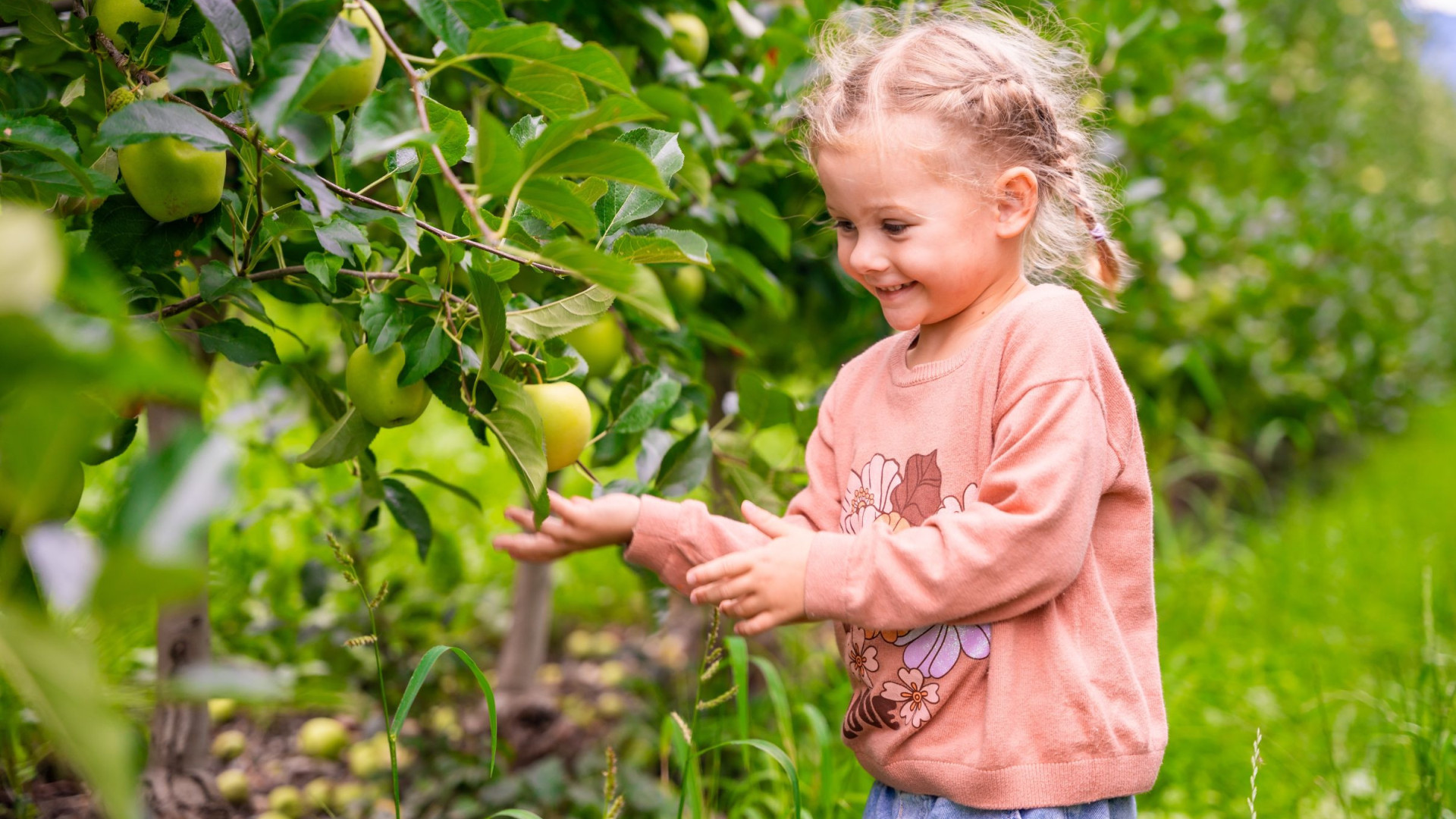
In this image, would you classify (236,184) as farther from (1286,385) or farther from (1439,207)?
(1439,207)

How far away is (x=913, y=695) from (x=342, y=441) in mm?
557

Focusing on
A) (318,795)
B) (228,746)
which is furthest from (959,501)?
(228,746)

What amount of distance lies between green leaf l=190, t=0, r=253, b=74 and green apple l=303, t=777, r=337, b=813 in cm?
119

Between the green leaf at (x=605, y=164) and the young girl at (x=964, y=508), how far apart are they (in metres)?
0.31

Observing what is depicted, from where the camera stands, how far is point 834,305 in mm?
1840

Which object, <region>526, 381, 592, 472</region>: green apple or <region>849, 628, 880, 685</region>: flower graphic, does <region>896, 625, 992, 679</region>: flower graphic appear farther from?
<region>526, 381, 592, 472</region>: green apple

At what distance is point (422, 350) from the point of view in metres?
0.85

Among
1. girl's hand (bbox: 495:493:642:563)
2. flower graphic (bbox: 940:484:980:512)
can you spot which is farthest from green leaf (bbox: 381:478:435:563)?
flower graphic (bbox: 940:484:980:512)

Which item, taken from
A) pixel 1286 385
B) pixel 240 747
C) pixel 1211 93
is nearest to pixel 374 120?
pixel 240 747

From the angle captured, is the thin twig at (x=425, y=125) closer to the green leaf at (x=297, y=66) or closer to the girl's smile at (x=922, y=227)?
the green leaf at (x=297, y=66)

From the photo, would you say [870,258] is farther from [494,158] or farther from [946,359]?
[494,158]

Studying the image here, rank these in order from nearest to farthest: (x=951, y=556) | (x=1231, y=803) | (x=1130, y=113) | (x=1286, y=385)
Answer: (x=951, y=556)
(x=1231, y=803)
(x=1130, y=113)
(x=1286, y=385)

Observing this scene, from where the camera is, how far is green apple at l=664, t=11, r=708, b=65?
58.3 inches

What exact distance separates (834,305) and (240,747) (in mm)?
1241
